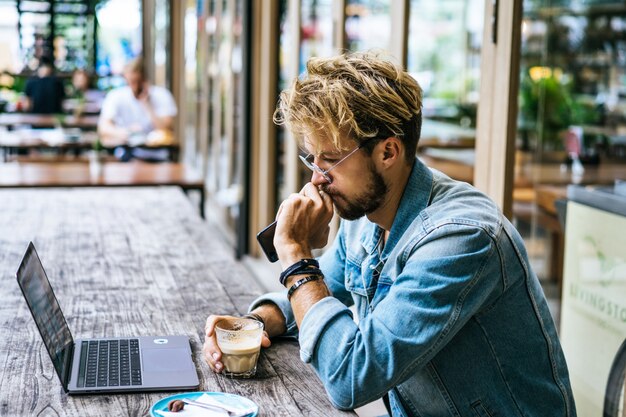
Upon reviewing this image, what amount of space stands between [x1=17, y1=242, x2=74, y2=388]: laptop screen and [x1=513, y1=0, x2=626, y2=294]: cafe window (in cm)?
260

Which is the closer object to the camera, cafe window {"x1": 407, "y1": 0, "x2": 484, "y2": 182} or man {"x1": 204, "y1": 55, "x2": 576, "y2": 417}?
man {"x1": 204, "y1": 55, "x2": 576, "y2": 417}

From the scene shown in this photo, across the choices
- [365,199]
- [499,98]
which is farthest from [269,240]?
[499,98]

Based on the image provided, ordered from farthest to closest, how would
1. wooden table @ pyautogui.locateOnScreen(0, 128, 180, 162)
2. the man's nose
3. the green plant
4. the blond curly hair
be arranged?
wooden table @ pyautogui.locateOnScreen(0, 128, 180, 162) < the green plant < the man's nose < the blond curly hair

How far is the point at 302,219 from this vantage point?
177 cm

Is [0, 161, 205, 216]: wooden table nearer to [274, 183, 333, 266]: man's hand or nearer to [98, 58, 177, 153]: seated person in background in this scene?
[98, 58, 177, 153]: seated person in background

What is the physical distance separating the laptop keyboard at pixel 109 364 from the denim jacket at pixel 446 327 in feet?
1.12

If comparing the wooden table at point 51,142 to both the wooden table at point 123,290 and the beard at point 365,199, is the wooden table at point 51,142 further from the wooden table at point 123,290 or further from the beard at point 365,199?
the beard at point 365,199

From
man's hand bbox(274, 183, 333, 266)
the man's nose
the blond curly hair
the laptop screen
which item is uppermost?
the blond curly hair

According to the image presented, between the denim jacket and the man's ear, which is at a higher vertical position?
the man's ear

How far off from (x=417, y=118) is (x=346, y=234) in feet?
1.24

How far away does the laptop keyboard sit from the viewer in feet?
5.25

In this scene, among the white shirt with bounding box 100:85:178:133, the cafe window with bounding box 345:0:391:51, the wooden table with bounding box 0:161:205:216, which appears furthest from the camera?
the white shirt with bounding box 100:85:178:133

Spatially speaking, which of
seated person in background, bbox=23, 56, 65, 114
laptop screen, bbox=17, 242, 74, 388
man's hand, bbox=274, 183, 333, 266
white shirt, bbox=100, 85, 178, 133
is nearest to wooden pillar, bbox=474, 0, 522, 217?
man's hand, bbox=274, 183, 333, 266

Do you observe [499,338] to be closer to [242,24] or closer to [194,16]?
[242,24]
